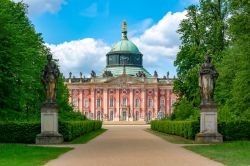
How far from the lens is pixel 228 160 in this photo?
15.0 meters

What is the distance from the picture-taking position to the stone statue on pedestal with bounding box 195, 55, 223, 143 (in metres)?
25.5

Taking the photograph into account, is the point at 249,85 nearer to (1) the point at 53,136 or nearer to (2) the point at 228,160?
(1) the point at 53,136

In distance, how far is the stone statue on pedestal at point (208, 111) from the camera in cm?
2547

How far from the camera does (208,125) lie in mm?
25719

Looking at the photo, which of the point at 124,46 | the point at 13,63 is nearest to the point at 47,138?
the point at 13,63

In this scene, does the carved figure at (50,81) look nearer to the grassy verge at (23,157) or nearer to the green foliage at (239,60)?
the grassy verge at (23,157)

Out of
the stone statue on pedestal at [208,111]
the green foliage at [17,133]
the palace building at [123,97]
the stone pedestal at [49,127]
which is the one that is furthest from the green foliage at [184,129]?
the palace building at [123,97]

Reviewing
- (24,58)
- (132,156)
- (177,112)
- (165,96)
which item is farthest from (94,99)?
(132,156)

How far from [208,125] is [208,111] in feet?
2.32

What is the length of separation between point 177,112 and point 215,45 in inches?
297

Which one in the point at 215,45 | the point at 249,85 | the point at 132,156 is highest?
the point at 215,45

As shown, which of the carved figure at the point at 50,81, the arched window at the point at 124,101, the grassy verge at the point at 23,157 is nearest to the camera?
the grassy verge at the point at 23,157

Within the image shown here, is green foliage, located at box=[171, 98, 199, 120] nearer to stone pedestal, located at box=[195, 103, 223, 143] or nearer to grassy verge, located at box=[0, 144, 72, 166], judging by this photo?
stone pedestal, located at box=[195, 103, 223, 143]

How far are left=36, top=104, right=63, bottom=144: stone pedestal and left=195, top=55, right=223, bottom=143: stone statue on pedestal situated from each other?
7.15 metres
